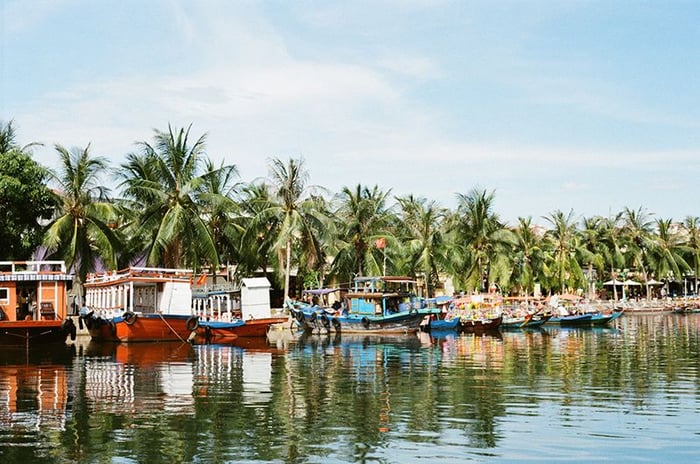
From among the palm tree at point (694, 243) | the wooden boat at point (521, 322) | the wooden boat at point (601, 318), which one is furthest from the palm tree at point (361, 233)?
the palm tree at point (694, 243)

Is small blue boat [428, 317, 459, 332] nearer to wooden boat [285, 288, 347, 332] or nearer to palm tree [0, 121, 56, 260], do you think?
wooden boat [285, 288, 347, 332]

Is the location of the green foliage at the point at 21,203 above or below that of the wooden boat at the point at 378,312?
above

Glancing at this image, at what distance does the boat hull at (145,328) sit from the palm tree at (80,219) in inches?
137

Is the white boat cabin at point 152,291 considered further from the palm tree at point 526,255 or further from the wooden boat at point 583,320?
the palm tree at point 526,255

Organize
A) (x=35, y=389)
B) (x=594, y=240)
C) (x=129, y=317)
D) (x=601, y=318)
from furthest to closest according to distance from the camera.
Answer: (x=594, y=240) → (x=601, y=318) → (x=129, y=317) → (x=35, y=389)

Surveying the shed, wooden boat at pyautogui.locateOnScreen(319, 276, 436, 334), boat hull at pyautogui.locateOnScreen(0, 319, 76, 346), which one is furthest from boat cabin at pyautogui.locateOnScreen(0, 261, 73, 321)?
wooden boat at pyautogui.locateOnScreen(319, 276, 436, 334)

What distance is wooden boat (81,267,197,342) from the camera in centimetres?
3444

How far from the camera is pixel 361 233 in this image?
4938 cm

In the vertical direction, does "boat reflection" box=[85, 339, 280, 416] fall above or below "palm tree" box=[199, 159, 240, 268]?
below

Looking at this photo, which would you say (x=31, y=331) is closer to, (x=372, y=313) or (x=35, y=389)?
(x=35, y=389)

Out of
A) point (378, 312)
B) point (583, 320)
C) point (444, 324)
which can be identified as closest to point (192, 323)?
point (378, 312)

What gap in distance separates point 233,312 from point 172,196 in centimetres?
663

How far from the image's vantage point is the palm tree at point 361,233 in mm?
48875

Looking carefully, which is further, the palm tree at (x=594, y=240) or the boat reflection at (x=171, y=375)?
the palm tree at (x=594, y=240)
